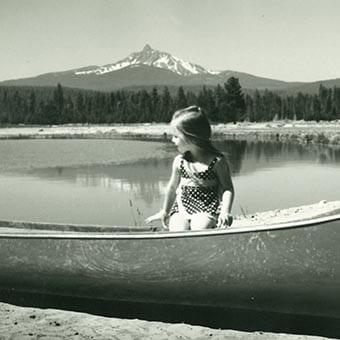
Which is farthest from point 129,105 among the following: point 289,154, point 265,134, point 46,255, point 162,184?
point 46,255

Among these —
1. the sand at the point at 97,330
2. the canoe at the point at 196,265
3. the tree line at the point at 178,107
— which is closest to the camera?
the canoe at the point at 196,265

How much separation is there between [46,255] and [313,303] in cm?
208

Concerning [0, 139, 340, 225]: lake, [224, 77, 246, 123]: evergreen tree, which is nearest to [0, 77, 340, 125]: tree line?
[224, 77, 246, 123]: evergreen tree

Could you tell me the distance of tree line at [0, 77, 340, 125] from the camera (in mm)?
70188

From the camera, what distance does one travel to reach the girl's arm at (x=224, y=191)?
178 inches

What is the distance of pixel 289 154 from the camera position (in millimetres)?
28312

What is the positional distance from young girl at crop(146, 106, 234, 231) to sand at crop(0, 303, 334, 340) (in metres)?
0.76

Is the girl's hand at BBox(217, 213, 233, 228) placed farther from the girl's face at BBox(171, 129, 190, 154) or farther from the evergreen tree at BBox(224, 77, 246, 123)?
the evergreen tree at BBox(224, 77, 246, 123)

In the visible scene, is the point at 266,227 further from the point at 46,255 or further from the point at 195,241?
the point at 46,255

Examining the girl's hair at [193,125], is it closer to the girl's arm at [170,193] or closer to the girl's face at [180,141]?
the girl's face at [180,141]

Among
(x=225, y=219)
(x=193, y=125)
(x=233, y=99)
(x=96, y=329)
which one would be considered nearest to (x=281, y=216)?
(x=225, y=219)

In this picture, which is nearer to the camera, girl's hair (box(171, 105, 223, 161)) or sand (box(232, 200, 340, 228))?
girl's hair (box(171, 105, 223, 161))

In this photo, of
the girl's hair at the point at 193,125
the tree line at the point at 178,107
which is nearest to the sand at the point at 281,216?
the girl's hair at the point at 193,125

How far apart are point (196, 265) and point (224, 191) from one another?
22.9 inches
